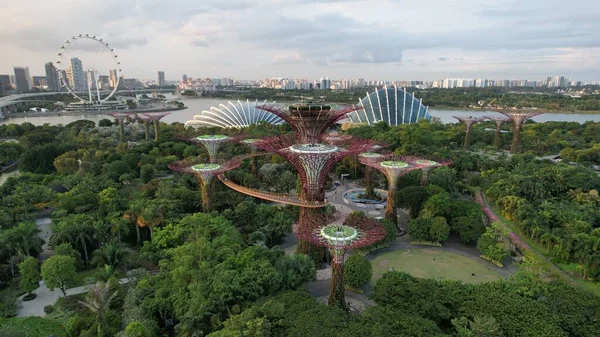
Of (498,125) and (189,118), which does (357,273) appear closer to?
(498,125)

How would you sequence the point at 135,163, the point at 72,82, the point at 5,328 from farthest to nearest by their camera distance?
the point at 72,82 < the point at 135,163 < the point at 5,328

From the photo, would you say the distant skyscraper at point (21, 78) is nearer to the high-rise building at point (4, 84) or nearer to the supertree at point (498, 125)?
the high-rise building at point (4, 84)

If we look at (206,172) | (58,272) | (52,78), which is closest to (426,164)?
(206,172)

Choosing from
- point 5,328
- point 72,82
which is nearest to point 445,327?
point 5,328

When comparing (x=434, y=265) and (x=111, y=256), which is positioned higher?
(x=111, y=256)

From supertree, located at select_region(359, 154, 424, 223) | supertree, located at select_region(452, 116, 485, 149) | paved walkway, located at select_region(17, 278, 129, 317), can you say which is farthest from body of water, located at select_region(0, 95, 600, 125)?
paved walkway, located at select_region(17, 278, 129, 317)

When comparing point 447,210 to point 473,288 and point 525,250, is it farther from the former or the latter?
point 473,288

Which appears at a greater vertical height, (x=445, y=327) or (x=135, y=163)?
(x=135, y=163)
